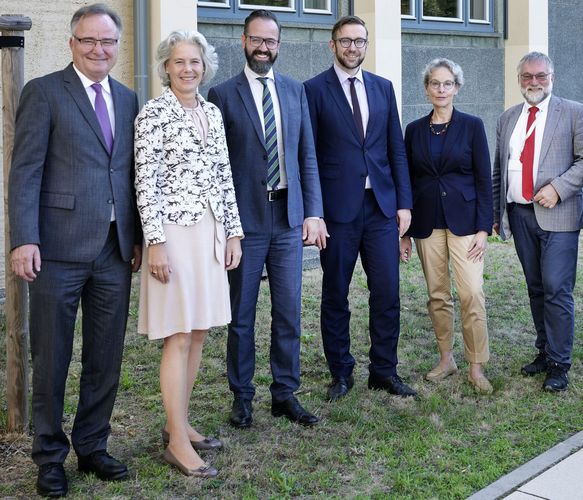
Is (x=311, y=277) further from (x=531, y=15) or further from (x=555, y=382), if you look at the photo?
(x=531, y=15)

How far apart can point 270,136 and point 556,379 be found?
266 cm

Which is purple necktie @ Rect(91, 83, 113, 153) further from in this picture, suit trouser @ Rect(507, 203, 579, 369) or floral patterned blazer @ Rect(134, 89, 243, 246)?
suit trouser @ Rect(507, 203, 579, 369)

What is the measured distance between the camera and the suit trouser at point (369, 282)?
633 cm

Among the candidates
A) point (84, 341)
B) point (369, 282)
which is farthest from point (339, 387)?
point (84, 341)

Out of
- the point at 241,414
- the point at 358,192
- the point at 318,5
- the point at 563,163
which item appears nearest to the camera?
the point at 241,414

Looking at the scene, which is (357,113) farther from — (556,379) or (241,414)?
(556,379)

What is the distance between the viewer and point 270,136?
5719 millimetres

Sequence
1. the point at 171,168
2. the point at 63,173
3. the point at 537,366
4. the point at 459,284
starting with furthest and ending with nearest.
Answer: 1. the point at 537,366
2. the point at 459,284
3. the point at 171,168
4. the point at 63,173

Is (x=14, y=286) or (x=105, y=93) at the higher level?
(x=105, y=93)

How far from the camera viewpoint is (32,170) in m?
4.56

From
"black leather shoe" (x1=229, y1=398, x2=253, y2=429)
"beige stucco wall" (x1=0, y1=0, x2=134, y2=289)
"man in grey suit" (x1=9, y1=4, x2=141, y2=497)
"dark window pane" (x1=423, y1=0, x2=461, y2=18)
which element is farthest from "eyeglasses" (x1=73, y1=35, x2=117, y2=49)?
"dark window pane" (x1=423, y1=0, x2=461, y2=18)

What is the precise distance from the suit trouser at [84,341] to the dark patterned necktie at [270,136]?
1176mm

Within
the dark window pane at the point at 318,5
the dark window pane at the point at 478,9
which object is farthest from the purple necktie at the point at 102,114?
the dark window pane at the point at 478,9

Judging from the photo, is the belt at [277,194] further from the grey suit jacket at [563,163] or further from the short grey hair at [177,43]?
the grey suit jacket at [563,163]
